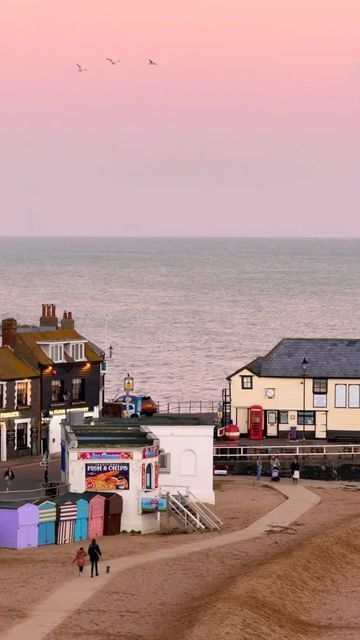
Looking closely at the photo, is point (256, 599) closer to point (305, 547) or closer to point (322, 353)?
point (305, 547)

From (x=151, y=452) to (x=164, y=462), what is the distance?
6041mm

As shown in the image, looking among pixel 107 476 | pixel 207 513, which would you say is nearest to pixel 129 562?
pixel 107 476

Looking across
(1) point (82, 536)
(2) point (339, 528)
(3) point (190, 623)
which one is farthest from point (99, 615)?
(2) point (339, 528)

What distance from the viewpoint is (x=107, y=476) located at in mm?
69312

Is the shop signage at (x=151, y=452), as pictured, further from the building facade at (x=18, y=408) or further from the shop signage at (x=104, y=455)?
the building facade at (x=18, y=408)

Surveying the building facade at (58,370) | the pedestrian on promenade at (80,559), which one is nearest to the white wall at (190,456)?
the building facade at (58,370)

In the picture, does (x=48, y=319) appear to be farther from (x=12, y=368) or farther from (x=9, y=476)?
(x=9, y=476)

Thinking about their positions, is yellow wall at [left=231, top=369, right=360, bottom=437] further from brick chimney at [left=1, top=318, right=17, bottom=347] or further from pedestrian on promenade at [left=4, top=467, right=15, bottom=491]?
pedestrian on promenade at [left=4, top=467, right=15, bottom=491]

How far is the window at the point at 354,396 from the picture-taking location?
310ft

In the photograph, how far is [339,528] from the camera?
225ft

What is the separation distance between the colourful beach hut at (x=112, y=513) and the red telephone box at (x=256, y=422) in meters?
26.2

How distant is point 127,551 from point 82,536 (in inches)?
132

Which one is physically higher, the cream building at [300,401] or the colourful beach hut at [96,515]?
the cream building at [300,401]

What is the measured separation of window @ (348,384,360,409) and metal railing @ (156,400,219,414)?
21.0 metres
